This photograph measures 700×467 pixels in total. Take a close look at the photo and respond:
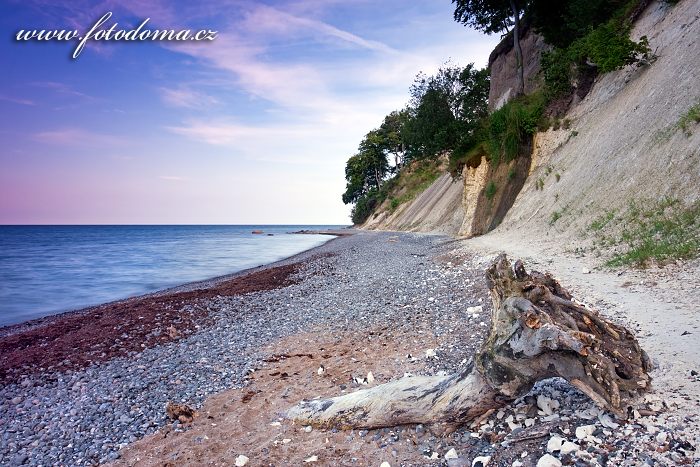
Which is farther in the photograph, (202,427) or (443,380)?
(202,427)

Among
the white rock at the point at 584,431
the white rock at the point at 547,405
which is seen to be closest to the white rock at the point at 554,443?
the white rock at the point at 584,431

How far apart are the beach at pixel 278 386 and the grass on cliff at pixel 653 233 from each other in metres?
3.46

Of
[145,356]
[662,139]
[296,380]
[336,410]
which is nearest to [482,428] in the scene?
[336,410]

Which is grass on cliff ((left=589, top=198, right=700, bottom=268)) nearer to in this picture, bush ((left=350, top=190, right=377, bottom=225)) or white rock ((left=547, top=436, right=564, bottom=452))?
white rock ((left=547, top=436, right=564, bottom=452))

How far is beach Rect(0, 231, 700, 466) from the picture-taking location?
4.07 m

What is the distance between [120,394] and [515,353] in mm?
7179

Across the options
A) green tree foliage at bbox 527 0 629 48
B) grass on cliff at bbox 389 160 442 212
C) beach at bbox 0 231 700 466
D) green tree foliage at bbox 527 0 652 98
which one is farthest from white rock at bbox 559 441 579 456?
grass on cliff at bbox 389 160 442 212

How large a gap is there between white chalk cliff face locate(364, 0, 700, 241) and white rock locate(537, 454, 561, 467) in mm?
9943

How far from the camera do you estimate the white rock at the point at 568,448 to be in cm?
364

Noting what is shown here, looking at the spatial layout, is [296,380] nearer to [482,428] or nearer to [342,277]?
[482,428]

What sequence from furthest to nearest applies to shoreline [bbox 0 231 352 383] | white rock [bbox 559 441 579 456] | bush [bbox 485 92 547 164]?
bush [bbox 485 92 547 164], shoreline [bbox 0 231 352 383], white rock [bbox 559 441 579 456]

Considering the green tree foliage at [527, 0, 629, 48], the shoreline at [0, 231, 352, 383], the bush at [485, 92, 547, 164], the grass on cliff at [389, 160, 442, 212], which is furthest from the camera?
the grass on cliff at [389, 160, 442, 212]

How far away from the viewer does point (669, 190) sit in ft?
37.6

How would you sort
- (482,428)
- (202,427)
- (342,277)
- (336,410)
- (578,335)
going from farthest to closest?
(342,277) → (202,427) → (336,410) → (482,428) → (578,335)
